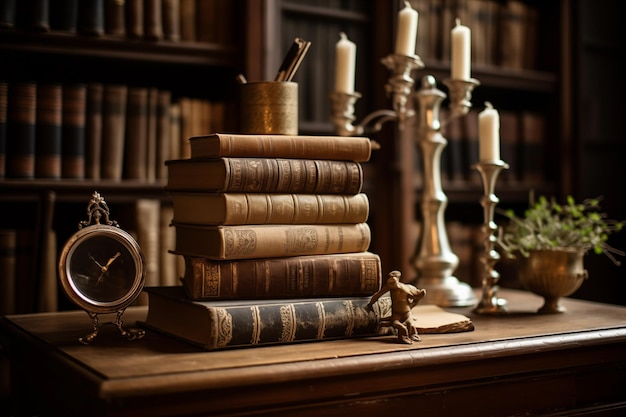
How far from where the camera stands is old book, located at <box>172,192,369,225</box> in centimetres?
125

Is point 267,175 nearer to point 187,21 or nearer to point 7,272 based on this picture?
point 7,272

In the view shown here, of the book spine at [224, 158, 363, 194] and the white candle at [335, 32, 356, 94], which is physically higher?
the white candle at [335, 32, 356, 94]

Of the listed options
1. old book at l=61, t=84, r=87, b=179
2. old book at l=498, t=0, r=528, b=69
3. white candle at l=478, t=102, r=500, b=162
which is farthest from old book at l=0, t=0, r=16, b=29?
old book at l=498, t=0, r=528, b=69

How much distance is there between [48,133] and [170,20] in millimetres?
487

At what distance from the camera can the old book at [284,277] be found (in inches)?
48.3

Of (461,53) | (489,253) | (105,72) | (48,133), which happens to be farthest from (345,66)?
(105,72)

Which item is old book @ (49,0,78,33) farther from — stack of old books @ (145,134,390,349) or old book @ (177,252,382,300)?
old book @ (177,252,382,300)

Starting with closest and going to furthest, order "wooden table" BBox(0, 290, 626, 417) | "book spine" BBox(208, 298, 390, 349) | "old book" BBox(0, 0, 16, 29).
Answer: "wooden table" BBox(0, 290, 626, 417) < "book spine" BBox(208, 298, 390, 349) < "old book" BBox(0, 0, 16, 29)

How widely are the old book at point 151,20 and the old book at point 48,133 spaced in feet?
1.00

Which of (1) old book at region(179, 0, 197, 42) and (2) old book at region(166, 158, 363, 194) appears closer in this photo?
(2) old book at region(166, 158, 363, 194)

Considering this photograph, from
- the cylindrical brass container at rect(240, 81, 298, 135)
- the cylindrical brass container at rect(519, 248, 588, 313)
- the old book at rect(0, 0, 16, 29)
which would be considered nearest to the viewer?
the cylindrical brass container at rect(240, 81, 298, 135)

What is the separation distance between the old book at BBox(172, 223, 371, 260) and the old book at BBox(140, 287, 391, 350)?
3.2 inches

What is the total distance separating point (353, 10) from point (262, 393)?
1.91 metres

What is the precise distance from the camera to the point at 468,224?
3197mm
